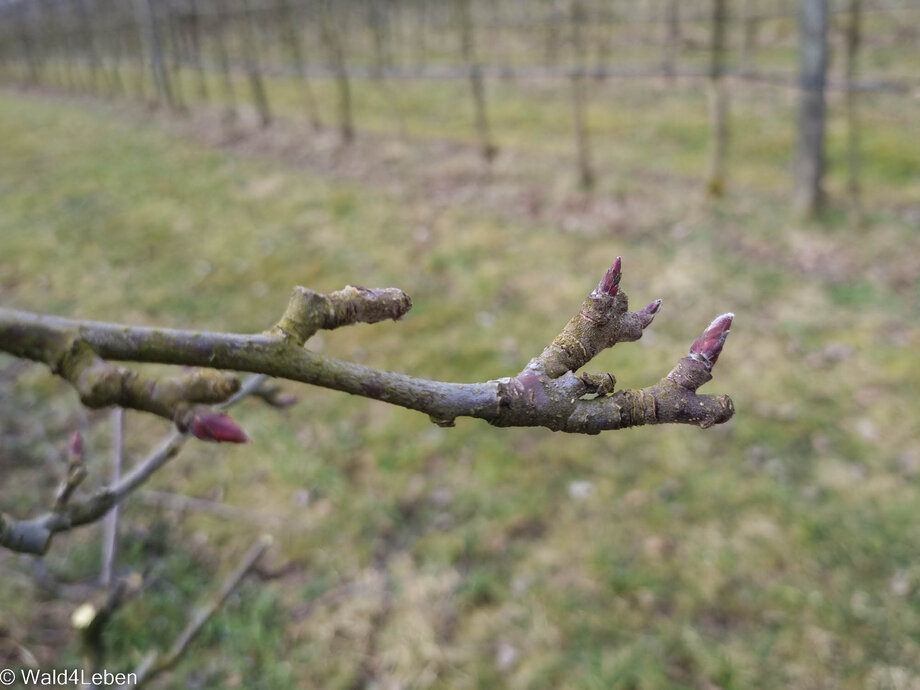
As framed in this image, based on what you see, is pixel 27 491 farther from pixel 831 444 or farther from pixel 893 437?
pixel 893 437

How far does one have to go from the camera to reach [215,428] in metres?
0.70

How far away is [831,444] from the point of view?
418 centimetres

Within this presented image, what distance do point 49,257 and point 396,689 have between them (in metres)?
6.92

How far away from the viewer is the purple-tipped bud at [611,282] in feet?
2.67

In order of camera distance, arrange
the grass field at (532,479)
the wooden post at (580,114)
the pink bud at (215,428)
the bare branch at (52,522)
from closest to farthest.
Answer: the pink bud at (215,428) → the bare branch at (52,522) → the grass field at (532,479) → the wooden post at (580,114)

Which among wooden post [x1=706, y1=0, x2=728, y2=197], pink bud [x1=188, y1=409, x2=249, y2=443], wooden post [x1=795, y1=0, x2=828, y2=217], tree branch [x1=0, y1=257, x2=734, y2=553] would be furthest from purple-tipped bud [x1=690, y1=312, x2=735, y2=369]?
wooden post [x1=706, y1=0, x2=728, y2=197]

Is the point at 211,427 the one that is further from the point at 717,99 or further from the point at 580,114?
the point at 580,114

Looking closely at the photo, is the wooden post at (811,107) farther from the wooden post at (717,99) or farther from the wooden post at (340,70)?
the wooden post at (340,70)

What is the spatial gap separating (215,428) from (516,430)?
389 centimetres

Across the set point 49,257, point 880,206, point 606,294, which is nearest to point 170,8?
point 49,257

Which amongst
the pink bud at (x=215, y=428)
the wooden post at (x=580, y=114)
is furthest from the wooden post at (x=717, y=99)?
the pink bud at (x=215, y=428)

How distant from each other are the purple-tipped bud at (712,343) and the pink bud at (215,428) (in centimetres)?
54

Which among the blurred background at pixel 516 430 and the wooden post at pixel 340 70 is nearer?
the blurred background at pixel 516 430

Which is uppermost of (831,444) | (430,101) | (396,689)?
(430,101)
